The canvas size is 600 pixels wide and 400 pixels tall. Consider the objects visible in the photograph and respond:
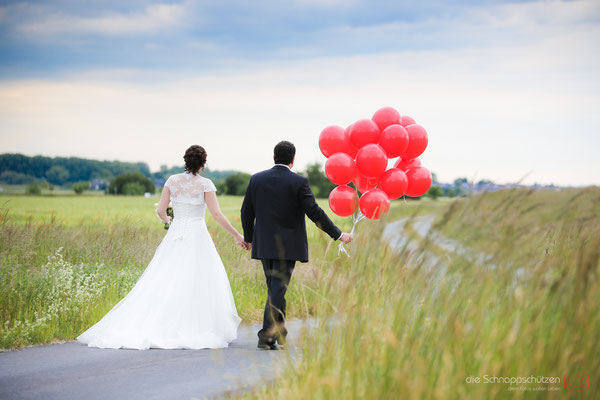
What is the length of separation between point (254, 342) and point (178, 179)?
7.21 ft

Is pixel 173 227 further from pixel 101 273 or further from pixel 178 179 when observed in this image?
pixel 101 273

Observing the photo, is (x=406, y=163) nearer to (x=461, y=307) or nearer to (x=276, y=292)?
(x=276, y=292)

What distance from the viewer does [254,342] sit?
6555 mm

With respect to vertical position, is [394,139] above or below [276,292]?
above

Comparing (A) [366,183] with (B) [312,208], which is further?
(A) [366,183]

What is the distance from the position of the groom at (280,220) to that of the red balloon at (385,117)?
4.31 metres

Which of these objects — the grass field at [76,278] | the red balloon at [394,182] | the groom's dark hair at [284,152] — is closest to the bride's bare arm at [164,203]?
the grass field at [76,278]

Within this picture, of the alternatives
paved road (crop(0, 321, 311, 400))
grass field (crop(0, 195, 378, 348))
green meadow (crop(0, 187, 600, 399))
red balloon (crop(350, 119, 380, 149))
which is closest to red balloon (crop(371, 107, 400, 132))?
red balloon (crop(350, 119, 380, 149))

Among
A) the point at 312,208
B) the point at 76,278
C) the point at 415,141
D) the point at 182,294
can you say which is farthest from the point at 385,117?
the point at 76,278

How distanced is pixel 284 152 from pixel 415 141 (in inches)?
178

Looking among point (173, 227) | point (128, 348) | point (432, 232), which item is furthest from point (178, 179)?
point (432, 232)

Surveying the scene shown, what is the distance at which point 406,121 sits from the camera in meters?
10.5

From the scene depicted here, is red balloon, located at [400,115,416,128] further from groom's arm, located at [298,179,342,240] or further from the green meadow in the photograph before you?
the green meadow

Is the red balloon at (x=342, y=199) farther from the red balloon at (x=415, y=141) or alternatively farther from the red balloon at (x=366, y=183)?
the red balloon at (x=415, y=141)
